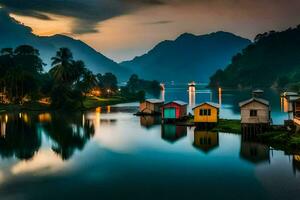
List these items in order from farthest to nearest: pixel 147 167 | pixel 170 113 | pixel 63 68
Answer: pixel 63 68
pixel 170 113
pixel 147 167

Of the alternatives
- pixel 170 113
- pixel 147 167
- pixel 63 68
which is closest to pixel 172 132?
pixel 170 113

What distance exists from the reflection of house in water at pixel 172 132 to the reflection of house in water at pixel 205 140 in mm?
2683

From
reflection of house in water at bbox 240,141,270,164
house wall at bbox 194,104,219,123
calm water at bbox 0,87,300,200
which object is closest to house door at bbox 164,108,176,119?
house wall at bbox 194,104,219,123

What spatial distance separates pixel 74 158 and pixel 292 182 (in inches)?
1065

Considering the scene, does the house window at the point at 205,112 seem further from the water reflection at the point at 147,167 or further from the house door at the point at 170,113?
the house door at the point at 170,113

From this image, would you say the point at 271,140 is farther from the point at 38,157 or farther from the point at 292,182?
the point at 38,157

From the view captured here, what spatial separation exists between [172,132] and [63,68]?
76408 millimetres

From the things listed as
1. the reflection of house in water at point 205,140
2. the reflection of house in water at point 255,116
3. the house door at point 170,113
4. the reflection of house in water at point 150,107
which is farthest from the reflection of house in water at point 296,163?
the reflection of house in water at point 150,107

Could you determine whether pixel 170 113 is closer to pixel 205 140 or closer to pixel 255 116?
pixel 205 140

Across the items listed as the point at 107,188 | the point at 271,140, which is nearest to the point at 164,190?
the point at 107,188

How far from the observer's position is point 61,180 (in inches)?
1539

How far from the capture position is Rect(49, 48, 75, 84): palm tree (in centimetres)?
13688

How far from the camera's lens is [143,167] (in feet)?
146

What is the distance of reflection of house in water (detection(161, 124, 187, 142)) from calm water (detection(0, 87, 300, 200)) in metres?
0.17
